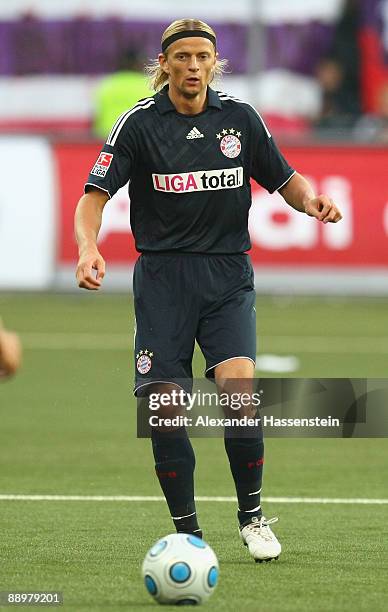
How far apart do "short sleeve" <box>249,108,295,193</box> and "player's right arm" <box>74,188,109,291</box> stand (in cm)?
71

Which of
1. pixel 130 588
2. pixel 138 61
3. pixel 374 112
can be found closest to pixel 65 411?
pixel 130 588

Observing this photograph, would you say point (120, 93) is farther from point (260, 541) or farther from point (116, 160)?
point (260, 541)

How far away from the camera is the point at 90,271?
691 cm

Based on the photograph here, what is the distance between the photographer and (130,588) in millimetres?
→ 6707

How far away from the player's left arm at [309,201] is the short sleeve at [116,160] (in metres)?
0.77

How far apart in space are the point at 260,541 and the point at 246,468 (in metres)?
0.33

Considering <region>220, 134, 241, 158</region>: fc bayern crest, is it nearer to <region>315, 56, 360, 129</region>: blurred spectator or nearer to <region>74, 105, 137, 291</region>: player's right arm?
<region>74, 105, 137, 291</region>: player's right arm

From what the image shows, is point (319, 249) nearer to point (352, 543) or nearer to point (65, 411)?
point (65, 411)

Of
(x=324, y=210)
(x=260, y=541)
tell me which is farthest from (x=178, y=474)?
(x=324, y=210)

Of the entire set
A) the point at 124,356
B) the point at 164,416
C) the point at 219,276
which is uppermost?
the point at 219,276

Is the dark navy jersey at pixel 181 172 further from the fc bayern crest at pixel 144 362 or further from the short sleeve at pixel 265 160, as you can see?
the fc bayern crest at pixel 144 362

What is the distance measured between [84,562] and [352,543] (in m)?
1.30

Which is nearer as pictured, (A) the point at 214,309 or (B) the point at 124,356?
(A) the point at 214,309

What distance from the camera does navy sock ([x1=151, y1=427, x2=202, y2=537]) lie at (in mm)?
7355
